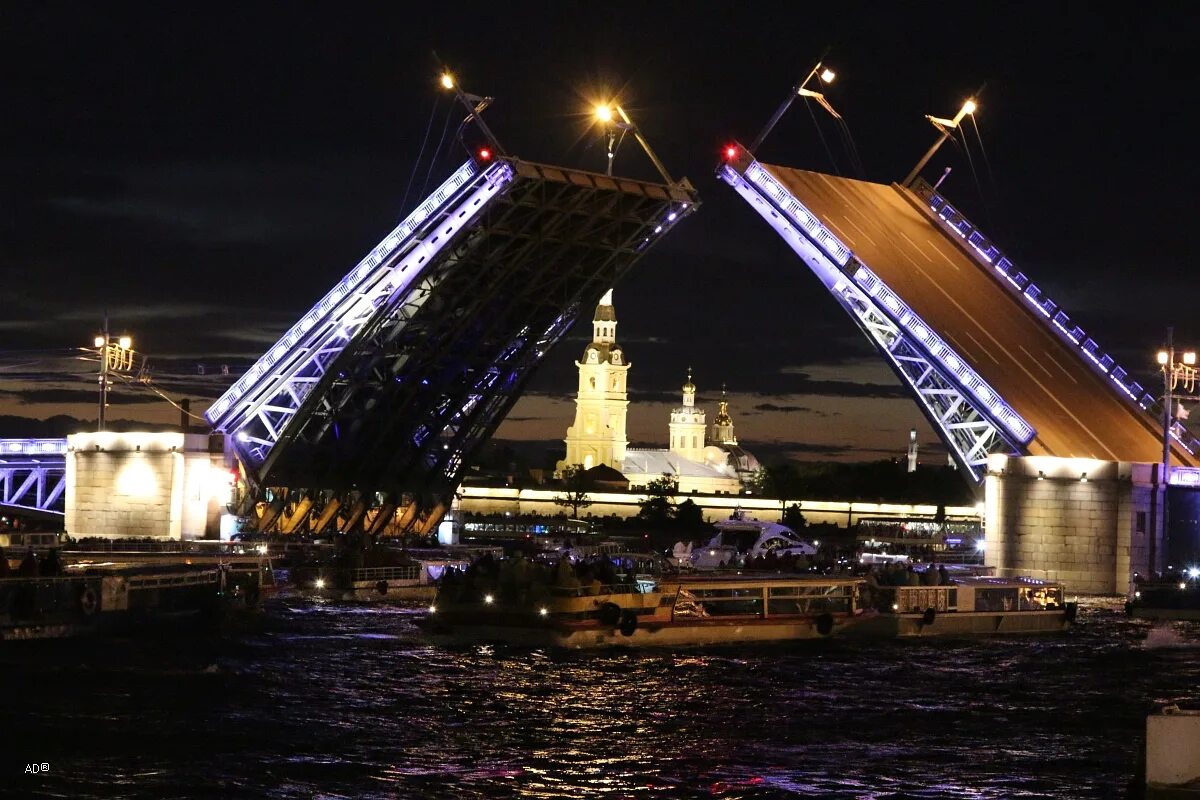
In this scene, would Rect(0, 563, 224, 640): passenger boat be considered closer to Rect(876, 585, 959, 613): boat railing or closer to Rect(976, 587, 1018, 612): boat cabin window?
Rect(876, 585, 959, 613): boat railing

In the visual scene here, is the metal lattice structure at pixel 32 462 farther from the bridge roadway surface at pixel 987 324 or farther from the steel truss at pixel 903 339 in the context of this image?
the bridge roadway surface at pixel 987 324

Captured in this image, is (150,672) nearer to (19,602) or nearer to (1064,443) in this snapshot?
(19,602)

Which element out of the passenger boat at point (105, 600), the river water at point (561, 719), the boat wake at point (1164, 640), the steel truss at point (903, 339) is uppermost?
the steel truss at point (903, 339)

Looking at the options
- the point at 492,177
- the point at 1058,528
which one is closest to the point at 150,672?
the point at 492,177

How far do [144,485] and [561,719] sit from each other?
33760 millimetres

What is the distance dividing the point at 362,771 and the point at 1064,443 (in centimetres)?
3523

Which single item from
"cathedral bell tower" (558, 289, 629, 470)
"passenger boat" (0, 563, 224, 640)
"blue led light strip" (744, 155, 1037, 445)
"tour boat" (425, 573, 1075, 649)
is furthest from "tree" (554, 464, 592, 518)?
"passenger boat" (0, 563, 224, 640)

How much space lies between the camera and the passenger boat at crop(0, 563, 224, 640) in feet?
100

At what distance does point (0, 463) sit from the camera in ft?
220

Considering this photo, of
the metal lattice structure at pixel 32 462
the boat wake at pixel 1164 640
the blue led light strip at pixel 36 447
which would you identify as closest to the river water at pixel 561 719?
the boat wake at pixel 1164 640

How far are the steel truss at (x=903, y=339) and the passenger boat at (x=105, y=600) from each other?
2069cm

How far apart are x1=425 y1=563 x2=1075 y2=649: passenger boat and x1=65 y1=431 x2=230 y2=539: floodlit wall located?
2231cm

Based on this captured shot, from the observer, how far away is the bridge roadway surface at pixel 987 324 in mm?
52062

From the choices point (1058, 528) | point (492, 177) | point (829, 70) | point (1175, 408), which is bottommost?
point (1058, 528)
